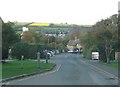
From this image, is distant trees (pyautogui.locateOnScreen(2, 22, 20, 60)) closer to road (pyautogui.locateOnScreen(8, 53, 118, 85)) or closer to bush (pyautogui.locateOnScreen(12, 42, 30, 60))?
bush (pyautogui.locateOnScreen(12, 42, 30, 60))

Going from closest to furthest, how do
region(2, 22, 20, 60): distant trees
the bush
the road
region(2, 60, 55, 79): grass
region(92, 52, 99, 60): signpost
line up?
the road → region(2, 60, 55, 79): grass → region(2, 22, 20, 60): distant trees → the bush → region(92, 52, 99, 60): signpost

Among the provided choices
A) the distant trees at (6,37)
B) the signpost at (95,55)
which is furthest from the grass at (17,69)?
the signpost at (95,55)

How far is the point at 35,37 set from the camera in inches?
4995

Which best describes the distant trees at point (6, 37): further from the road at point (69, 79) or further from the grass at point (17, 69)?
the road at point (69, 79)

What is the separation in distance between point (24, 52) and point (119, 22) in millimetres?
33950

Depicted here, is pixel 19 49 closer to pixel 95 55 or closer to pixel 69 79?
pixel 95 55

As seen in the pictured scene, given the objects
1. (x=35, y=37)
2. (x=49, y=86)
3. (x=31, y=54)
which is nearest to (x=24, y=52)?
(x=31, y=54)

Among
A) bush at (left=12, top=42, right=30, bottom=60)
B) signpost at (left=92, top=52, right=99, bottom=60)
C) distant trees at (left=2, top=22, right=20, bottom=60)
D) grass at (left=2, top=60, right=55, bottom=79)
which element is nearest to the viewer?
grass at (left=2, top=60, right=55, bottom=79)

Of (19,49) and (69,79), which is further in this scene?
(19,49)

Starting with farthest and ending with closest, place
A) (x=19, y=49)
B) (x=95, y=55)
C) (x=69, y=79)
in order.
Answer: (x=95, y=55), (x=19, y=49), (x=69, y=79)

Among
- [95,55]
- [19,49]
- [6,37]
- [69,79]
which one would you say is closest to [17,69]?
[69,79]

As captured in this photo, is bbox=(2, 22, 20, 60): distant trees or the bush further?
the bush

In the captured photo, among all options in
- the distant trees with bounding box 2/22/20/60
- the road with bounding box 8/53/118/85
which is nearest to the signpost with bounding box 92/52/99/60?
the distant trees with bounding box 2/22/20/60

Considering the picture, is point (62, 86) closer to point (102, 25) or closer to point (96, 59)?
point (102, 25)
